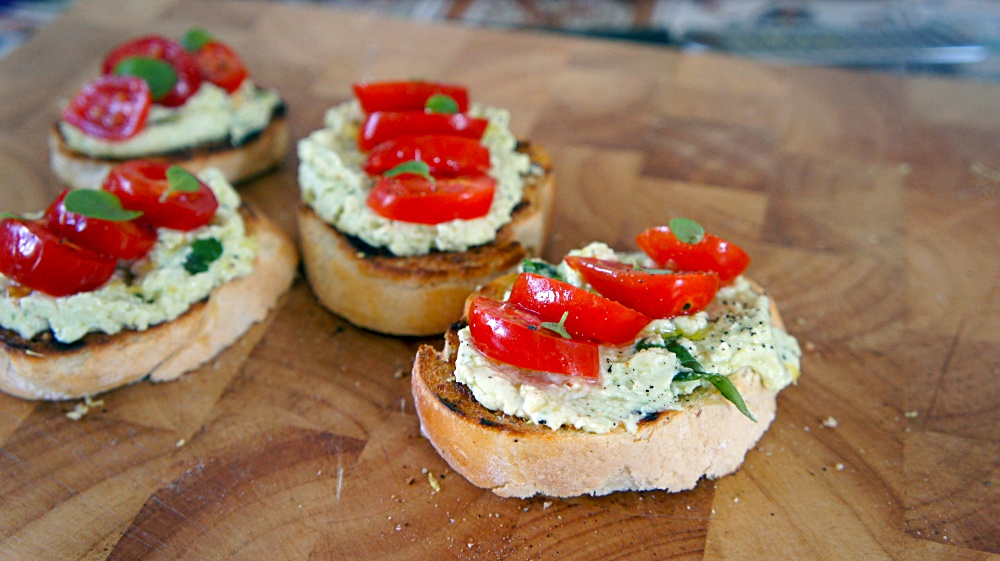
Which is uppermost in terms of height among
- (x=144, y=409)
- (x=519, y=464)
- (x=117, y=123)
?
(x=117, y=123)

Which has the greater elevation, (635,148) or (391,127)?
(391,127)

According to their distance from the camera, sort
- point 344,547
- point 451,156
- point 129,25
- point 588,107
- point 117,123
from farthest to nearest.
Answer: point 129,25 < point 588,107 < point 117,123 < point 451,156 < point 344,547

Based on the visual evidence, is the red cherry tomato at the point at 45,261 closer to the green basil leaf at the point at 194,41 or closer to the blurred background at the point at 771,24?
the green basil leaf at the point at 194,41

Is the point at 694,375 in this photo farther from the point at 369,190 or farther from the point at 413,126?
the point at 413,126

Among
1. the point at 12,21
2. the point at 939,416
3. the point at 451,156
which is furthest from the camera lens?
the point at 12,21

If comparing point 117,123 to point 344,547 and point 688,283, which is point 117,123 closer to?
point 344,547

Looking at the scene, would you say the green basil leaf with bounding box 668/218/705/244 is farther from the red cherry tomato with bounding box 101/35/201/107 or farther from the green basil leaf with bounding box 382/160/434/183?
the red cherry tomato with bounding box 101/35/201/107

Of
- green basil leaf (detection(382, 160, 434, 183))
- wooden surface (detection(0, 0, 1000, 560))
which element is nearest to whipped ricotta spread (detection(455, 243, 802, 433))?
wooden surface (detection(0, 0, 1000, 560))

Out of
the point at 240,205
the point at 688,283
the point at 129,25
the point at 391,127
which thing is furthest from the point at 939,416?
the point at 129,25
